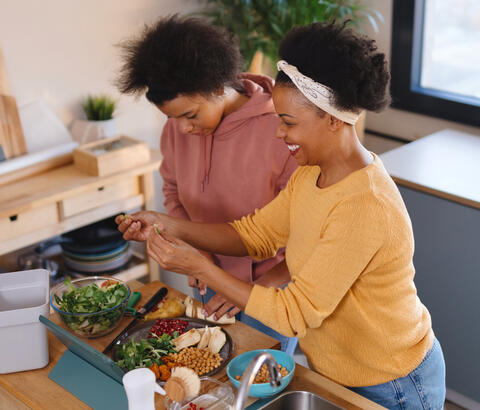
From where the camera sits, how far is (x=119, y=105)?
3.18 meters

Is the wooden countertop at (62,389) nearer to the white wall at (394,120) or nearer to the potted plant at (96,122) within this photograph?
the potted plant at (96,122)

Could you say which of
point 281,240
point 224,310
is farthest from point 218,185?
point 224,310

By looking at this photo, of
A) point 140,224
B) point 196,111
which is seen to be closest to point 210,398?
point 140,224

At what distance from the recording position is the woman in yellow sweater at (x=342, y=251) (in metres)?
1.33

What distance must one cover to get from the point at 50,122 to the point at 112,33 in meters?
0.55

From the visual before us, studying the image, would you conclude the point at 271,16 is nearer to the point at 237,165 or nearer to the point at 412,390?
the point at 237,165

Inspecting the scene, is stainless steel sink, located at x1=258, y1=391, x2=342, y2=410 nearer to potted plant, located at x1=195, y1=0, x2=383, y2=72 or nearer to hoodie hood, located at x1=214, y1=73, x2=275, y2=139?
hoodie hood, located at x1=214, y1=73, x2=275, y2=139

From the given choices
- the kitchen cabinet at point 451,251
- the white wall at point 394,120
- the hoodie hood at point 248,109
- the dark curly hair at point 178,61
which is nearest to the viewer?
the dark curly hair at point 178,61

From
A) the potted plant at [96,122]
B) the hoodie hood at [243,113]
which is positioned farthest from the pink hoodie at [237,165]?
the potted plant at [96,122]

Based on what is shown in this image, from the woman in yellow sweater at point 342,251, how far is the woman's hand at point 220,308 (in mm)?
213

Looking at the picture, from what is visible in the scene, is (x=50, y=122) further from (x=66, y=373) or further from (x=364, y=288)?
(x=364, y=288)

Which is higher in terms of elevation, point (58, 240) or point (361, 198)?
point (361, 198)

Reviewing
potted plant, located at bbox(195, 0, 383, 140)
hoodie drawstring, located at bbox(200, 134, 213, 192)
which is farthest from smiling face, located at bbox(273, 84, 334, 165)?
potted plant, located at bbox(195, 0, 383, 140)

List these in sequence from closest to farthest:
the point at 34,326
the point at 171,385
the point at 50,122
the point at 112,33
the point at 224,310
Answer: the point at 171,385, the point at 34,326, the point at 224,310, the point at 50,122, the point at 112,33
